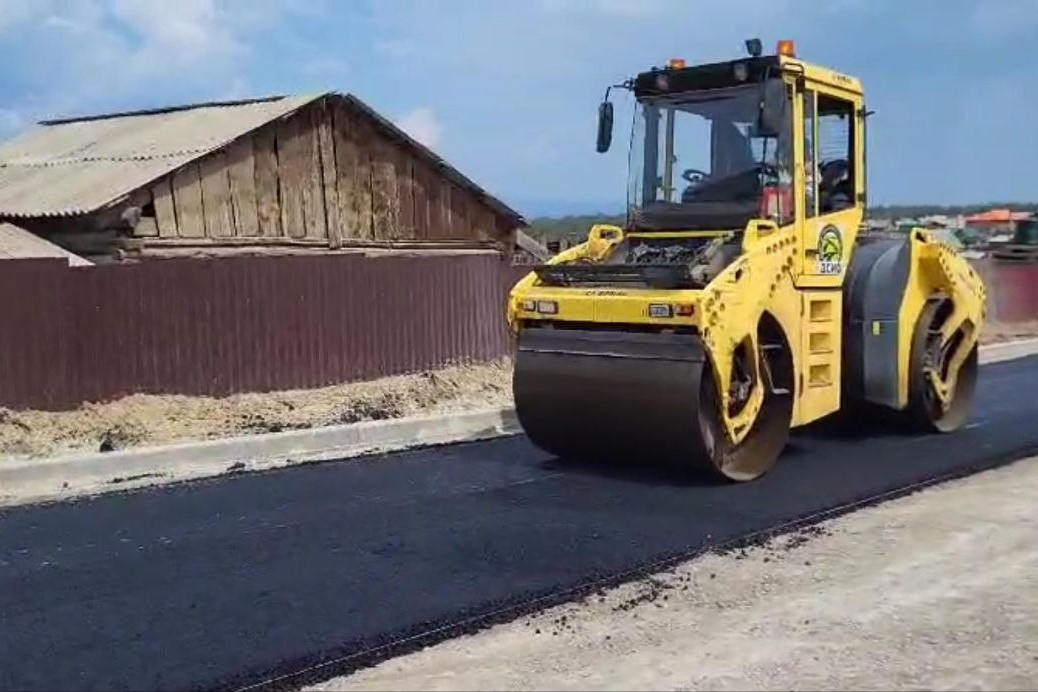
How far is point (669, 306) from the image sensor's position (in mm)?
Result: 7613

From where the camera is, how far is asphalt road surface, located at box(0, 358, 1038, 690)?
5.10 metres

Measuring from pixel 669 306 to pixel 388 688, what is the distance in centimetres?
369

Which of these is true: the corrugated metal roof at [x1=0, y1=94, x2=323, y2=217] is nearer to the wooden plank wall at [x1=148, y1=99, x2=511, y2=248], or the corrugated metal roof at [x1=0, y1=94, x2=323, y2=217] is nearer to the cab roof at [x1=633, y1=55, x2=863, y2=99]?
the wooden plank wall at [x1=148, y1=99, x2=511, y2=248]

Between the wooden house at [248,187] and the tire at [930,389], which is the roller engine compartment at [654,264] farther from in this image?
the wooden house at [248,187]

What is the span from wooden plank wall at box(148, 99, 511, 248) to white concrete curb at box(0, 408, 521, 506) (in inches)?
255

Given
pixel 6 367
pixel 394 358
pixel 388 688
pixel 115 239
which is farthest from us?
pixel 115 239

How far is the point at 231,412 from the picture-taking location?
11703mm

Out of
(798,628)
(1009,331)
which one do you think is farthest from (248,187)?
(1009,331)

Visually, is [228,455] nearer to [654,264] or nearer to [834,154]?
[654,264]

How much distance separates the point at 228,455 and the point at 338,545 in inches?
129

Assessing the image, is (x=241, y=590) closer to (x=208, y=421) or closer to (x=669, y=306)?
(x=669, y=306)

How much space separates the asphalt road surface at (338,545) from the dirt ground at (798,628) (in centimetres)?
39

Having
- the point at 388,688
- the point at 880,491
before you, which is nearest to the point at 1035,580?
the point at 880,491

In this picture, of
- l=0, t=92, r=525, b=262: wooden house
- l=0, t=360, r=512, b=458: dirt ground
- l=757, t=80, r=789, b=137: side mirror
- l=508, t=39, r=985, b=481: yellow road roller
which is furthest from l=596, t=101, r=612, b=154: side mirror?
l=0, t=92, r=525, b=262: wooden house
